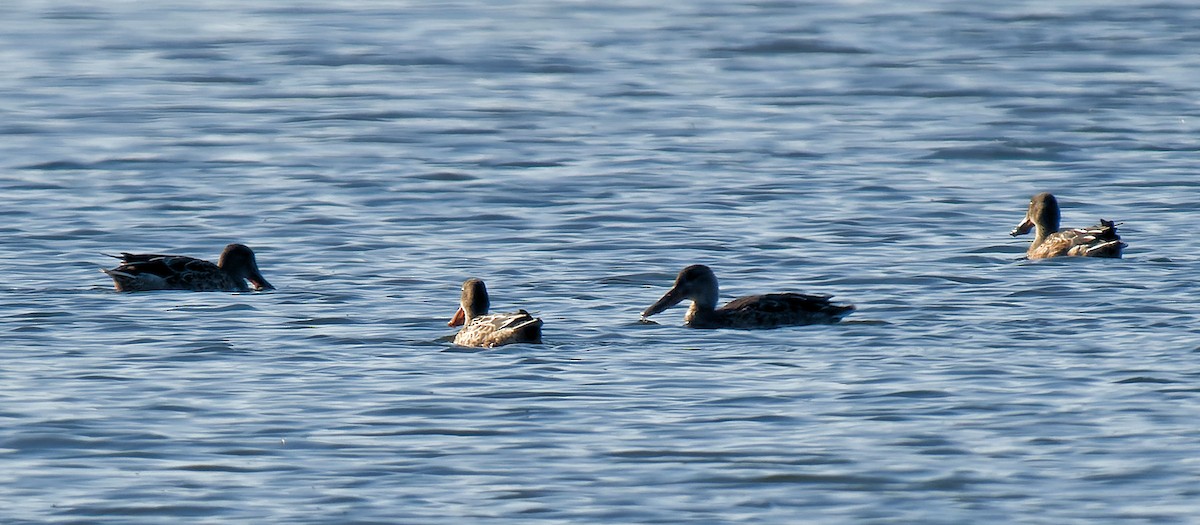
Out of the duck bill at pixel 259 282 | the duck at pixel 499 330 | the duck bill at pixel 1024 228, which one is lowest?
the duck bill at pixel 1024 228

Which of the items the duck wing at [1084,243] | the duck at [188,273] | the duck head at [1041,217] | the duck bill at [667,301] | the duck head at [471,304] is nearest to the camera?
the duck head at [471,304]

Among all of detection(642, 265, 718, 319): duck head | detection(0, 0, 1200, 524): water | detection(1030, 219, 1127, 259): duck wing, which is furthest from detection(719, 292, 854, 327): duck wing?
detection(1030, 219, 1127, 259): duck wing

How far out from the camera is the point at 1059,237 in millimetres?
15469

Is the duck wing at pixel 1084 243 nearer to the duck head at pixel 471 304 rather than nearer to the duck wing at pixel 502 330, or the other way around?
the duck head at pixel 471 304

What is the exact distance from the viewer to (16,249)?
15719mm

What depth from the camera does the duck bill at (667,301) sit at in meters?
13.2

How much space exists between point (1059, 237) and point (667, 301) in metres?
3.53

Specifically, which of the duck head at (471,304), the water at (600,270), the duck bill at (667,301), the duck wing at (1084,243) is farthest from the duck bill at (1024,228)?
the duck head at (471,304)

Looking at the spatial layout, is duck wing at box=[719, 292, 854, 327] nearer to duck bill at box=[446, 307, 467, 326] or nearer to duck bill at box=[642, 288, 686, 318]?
duck bill at box=[642, 288, 686, 318]

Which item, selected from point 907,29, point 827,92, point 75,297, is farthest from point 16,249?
point 907,29

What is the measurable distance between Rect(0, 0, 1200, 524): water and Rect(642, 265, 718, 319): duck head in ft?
1.02

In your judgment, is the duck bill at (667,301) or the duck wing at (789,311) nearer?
the duck wing at (789,311)

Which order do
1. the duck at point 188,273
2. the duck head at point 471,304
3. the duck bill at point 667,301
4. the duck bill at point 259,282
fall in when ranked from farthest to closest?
1. the duck bill at point 259,282
2. the duck at point 188,273
3. the duck bill at point 667,301
4. the duck head at point 471,304

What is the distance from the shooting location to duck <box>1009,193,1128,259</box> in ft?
49.5
